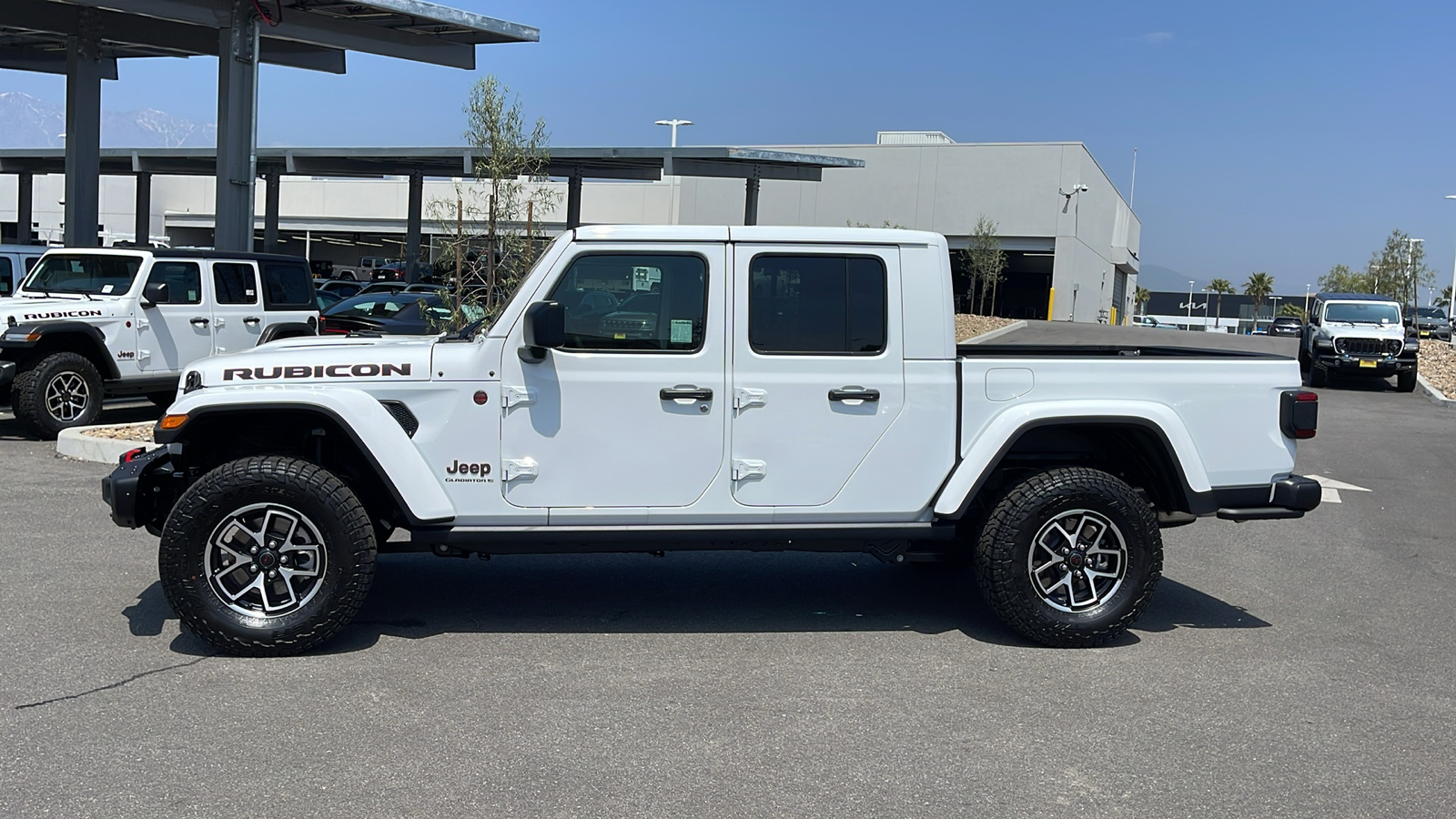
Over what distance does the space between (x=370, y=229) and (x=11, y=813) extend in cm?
6957

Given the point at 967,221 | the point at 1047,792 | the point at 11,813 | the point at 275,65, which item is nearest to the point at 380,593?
the point at 11,813

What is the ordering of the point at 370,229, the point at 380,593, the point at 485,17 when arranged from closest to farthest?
the point at 380,593 → the point at 485,17 → the point at 370,229

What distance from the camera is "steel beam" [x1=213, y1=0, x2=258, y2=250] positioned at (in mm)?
20031

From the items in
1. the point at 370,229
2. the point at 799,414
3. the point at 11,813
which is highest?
the point at 370,229

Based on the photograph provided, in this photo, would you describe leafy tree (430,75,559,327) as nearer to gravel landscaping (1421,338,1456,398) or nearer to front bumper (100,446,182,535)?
front bumper (100,446,182,535)

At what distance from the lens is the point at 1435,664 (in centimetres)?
570

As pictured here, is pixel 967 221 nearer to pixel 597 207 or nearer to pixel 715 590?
pixel 597 207

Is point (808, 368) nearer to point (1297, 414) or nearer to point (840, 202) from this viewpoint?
point (1297, 414)

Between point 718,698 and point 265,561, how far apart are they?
6.99ft

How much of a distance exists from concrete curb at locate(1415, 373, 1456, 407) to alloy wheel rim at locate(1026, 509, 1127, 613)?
18.8m

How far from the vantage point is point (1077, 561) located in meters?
5.77

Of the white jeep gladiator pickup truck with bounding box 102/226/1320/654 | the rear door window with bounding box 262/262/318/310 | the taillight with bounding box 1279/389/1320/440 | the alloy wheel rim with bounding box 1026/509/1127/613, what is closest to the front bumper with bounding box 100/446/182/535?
the white jeep gladiator pickup truck with bounding box 102/226/1320/654

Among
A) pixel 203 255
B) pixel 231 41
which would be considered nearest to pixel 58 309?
pixel 203 255

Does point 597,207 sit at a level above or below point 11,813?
above
